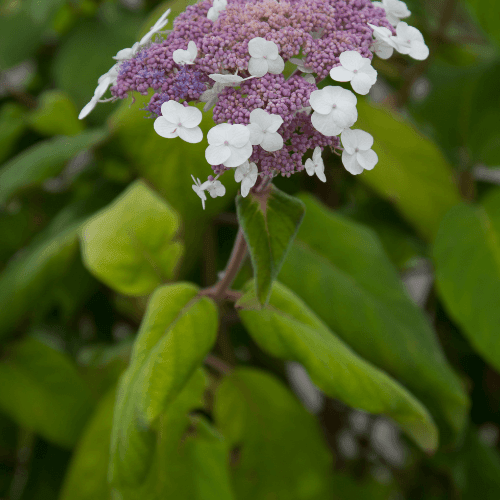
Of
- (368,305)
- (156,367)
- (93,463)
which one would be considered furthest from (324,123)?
(93,463)

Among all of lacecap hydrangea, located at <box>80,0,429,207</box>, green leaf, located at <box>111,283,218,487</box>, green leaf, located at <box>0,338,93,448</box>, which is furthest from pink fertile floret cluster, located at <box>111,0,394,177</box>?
green leaf, located at <box>0,338,93,448</box>

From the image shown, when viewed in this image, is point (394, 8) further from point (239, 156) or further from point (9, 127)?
point (9, 127)

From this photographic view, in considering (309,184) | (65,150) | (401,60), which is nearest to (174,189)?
(65,150)

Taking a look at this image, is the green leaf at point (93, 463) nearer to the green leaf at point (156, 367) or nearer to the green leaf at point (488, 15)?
the green leaf at point (156, 367)

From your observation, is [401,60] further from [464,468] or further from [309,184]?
[464,468]

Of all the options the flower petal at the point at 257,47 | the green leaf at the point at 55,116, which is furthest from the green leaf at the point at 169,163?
the flower petal at the point at 257,47
